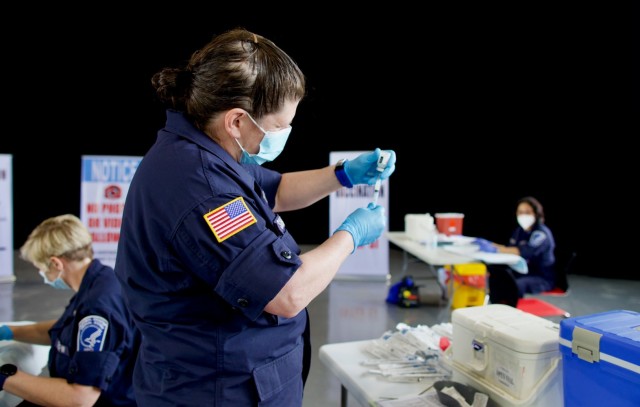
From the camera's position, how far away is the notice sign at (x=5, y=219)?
5242 mm

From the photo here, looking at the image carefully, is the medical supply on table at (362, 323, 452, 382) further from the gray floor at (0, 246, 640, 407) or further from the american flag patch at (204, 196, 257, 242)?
the gray floor at (0, 246, 640, 407)

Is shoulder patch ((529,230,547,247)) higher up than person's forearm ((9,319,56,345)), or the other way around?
shoulder patch ((529,230,547,247))

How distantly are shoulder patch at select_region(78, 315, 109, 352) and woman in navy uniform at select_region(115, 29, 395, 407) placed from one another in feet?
1.38

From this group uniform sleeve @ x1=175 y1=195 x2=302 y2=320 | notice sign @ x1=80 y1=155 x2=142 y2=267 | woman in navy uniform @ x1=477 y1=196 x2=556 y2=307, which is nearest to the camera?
uniform sleeve @ x1=175 y1=195 x2=302 y2=320

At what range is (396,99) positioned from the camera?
23.5ft

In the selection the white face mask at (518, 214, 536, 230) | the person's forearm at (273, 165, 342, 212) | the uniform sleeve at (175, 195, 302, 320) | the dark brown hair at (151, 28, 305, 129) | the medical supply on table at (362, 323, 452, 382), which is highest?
the dark brown hair at (151, 28, 305, 129)

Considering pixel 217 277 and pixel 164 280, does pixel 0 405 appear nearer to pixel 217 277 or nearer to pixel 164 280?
pixel 164 280

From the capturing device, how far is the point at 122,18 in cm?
626

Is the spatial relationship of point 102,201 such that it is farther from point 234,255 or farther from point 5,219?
point 234,255

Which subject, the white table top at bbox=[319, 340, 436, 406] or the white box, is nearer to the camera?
the white box

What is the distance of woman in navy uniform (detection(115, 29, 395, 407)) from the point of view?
882 millimetres

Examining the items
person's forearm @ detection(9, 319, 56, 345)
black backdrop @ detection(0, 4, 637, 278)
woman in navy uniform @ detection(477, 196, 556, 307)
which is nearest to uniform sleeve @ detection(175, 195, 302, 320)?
person's forearm @ detection(9, 319, 56, 345)

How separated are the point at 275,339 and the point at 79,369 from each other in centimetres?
76

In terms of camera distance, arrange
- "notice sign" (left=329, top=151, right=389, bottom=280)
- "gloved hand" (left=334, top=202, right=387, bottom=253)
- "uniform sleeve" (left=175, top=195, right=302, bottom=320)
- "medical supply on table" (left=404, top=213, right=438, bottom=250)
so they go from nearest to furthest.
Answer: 1. "uniform sleeve" (left=175, top=195, right=302, bottom=320)
2. "gloved hand" (left=334, top=202, right=387, bottom=253)
3. "medical supply on table" (left=404, top=213, right=438, bottom=250)
4. "notice sign" (left=329, top=151, right=389, bottom=280)
